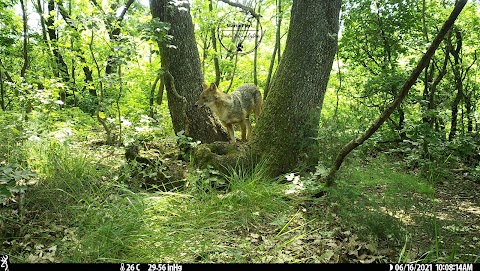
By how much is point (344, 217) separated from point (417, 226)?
81 cm

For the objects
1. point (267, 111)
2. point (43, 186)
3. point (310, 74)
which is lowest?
point (43, 186)

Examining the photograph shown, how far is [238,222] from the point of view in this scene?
410 cm

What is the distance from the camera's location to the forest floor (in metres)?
3.29

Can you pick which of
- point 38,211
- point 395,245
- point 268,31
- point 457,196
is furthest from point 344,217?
point 268,31

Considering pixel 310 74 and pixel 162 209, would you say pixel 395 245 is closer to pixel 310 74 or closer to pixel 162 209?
pixel 162 209

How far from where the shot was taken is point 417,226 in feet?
12.7

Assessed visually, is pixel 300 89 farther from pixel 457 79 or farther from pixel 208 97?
pixel 457 79

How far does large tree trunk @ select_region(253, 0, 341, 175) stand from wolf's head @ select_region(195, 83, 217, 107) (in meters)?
1.32

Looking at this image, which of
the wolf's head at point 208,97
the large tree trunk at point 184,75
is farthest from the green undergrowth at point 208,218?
the wolf's head at point 208,97

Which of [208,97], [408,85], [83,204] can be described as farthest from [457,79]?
[83,204]

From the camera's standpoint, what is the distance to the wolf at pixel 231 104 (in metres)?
6.56

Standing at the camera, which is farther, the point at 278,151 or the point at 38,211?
the point at 278,151

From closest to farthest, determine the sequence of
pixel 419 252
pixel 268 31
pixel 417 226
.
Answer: pixel 419 252, pixel 417 226, pixel 268 31

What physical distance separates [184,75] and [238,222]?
135 inches
